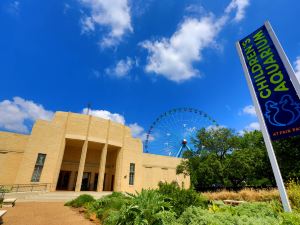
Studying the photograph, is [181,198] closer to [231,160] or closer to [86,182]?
[231,160]

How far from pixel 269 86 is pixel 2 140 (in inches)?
984

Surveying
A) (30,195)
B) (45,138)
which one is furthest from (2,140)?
(30,195)

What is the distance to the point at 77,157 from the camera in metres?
29.2

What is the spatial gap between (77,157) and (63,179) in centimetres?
344

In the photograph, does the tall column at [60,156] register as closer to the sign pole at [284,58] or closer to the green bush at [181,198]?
the green bush at [181,198]

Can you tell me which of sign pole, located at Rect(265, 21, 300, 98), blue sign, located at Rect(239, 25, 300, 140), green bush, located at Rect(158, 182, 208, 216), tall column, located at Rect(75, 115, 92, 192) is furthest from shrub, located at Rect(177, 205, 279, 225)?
tall column, located at Rect(75, 115, 92, 192)

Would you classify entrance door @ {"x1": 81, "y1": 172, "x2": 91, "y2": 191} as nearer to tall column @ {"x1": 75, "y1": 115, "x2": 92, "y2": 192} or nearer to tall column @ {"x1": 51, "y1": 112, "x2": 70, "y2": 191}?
tall column @ {"x1": 75, "y1": 115, "x2": 92, "y2": 192}

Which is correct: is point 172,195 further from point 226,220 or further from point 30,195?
point 30,195

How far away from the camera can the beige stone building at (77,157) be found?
839 inches

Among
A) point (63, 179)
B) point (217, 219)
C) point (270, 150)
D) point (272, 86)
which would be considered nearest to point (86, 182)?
point (63, 179)

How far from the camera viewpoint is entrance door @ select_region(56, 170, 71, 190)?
27.9m

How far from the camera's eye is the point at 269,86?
7.16 metres

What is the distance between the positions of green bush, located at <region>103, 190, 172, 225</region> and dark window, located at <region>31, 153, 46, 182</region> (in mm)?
18849

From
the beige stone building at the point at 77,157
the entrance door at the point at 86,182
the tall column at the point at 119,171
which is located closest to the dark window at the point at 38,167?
the beige stone building at the point at 77,157
